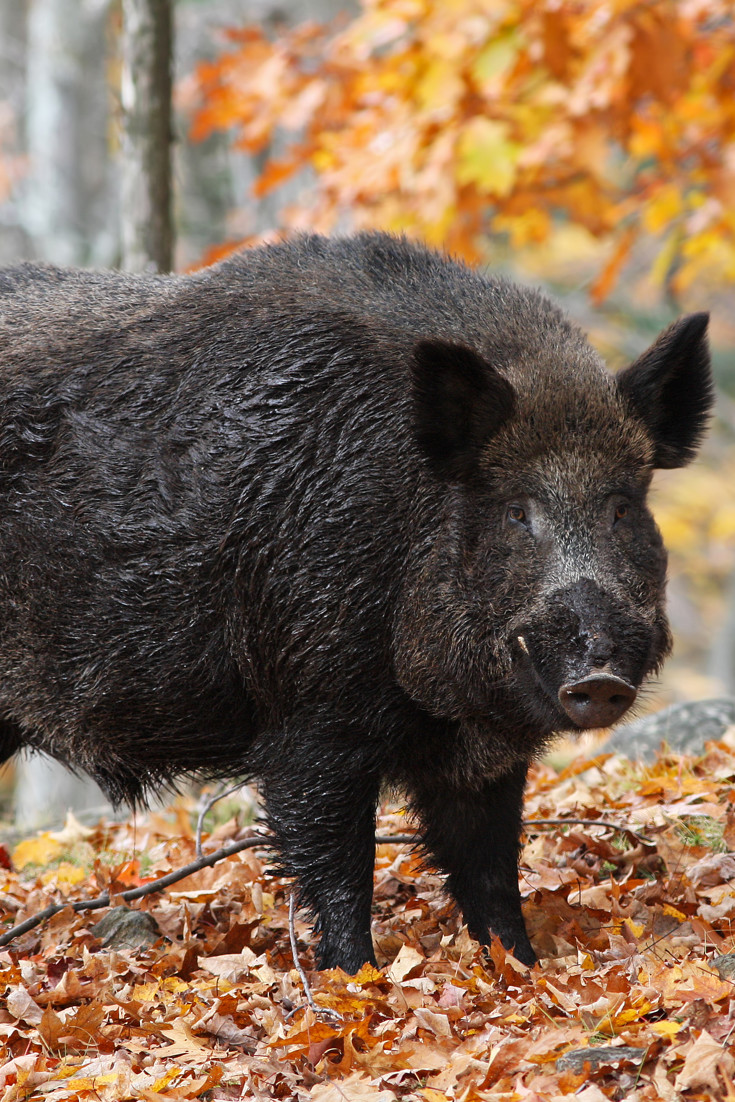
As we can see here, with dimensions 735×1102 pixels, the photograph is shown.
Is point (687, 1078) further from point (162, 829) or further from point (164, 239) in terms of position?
point (164, 239)

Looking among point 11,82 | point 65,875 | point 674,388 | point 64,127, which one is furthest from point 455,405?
point 11,82

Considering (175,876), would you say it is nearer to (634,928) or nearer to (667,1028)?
(634,928)

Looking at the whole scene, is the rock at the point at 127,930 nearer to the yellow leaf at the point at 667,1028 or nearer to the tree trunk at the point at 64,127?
the yellow leaf at the point at 667,1028

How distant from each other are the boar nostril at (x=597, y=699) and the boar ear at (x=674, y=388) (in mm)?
1194

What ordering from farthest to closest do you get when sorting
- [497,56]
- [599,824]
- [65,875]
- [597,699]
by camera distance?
[497,56], [65,875], [599,824], [597,699]

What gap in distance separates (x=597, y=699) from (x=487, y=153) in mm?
6789

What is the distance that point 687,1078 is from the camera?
315 cm

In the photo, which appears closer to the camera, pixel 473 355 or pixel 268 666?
pixel 473 355

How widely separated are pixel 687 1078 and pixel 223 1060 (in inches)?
57.6

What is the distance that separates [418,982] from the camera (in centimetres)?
426

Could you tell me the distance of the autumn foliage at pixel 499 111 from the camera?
8.99 metres

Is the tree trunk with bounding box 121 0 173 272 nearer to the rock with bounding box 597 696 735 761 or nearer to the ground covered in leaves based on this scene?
the ground covered in leaves

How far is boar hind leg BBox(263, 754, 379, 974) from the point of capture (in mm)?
4488

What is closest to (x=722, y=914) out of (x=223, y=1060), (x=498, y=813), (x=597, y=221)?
(x=498, y=813)
